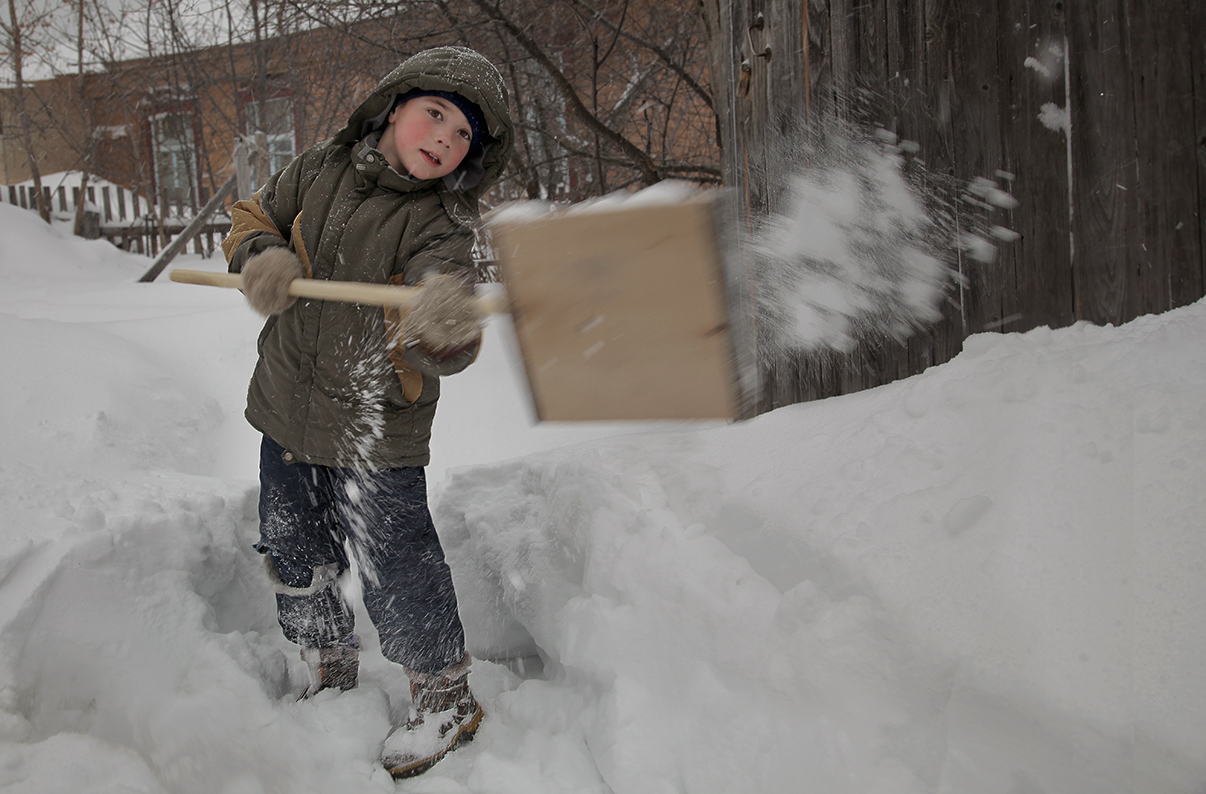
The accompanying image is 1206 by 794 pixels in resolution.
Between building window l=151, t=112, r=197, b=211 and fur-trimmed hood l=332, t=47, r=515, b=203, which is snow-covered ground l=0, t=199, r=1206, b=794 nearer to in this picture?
fur-trimmed hood l=332, t=47, r=515, b=203

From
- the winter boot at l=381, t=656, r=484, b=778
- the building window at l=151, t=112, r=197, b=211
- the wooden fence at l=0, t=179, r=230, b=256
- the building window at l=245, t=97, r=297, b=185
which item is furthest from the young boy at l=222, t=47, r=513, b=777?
the building window at l=151, t=112, r=197, b=211

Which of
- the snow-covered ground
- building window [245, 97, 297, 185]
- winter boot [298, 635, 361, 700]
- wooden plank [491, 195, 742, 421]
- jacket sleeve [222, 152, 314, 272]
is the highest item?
building window [245, 97, 297, 185]

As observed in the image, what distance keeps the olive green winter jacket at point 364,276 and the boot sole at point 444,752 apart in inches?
25.3

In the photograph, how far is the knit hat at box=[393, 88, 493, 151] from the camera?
1737mm

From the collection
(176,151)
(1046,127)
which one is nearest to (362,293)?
(1046,127)

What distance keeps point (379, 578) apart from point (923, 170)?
1.78 meters

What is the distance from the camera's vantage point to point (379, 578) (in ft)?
5.77

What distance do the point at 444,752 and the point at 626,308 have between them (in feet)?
3.63

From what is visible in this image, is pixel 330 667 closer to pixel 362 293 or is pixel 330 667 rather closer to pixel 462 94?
pixel 362 293

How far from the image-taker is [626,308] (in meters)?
1.49

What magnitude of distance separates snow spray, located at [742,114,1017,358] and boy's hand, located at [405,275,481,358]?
1194 millimetres

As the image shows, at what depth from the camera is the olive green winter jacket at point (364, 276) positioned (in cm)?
170

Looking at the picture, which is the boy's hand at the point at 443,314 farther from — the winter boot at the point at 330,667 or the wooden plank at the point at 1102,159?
the wooden plank at the point at 1102,159

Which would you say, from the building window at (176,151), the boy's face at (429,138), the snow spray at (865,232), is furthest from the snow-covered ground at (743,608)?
the building window at (176,151)
